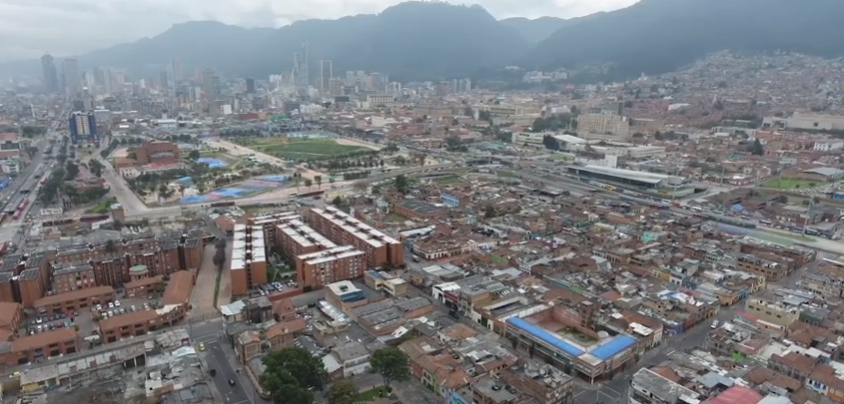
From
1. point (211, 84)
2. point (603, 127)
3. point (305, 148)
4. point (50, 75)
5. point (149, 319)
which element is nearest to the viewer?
point (149, 319)

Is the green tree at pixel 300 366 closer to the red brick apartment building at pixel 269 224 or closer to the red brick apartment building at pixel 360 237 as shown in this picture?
the red brick apartment building at pixel 360 237

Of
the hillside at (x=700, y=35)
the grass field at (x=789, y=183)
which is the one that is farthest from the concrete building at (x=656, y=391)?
the hillside at (x=700, y=35)

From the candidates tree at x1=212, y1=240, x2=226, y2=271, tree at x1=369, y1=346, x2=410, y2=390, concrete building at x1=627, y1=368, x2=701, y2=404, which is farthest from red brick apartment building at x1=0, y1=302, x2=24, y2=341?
concrete building at x1=627, y1=368, x2=701, y2=404

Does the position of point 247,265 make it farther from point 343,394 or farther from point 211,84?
point 211,84

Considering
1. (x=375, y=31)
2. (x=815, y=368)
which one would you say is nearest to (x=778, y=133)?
(x=815, y=368)

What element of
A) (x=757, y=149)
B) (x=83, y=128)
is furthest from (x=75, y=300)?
(x=757, y=149)

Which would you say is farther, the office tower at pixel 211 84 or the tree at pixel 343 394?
the office tower at pixel 211 84

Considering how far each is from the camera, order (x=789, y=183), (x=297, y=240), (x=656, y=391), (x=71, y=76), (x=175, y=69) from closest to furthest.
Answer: (x=656, y=391), (x=297, y=240), (x=789, y=183), (x=71, y=76), (x=175, y=69)
